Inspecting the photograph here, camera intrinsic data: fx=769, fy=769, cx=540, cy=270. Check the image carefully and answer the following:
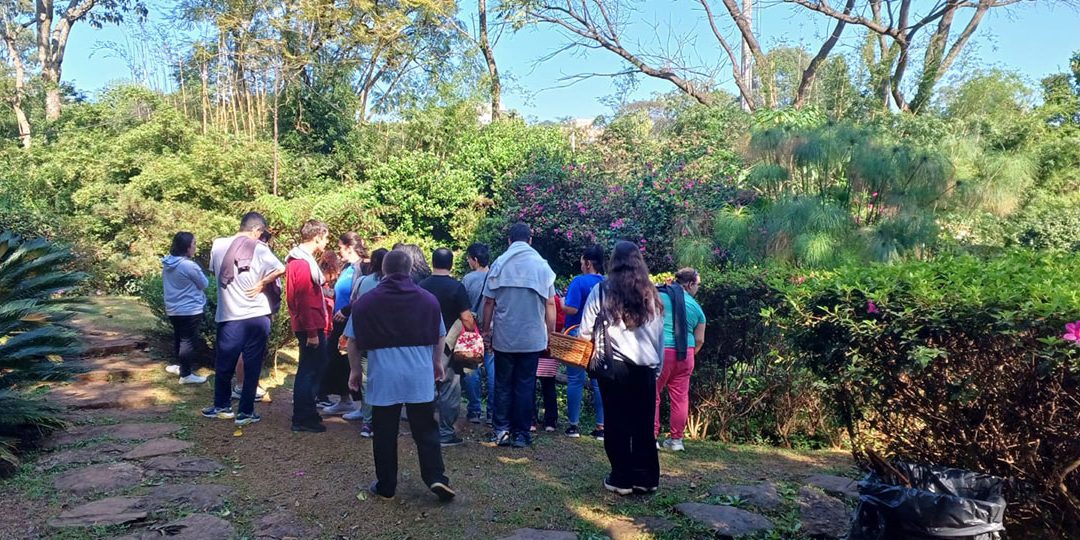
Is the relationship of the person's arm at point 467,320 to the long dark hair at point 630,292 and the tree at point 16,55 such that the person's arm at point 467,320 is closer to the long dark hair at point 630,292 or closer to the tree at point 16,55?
the long dark hair at point 630,292

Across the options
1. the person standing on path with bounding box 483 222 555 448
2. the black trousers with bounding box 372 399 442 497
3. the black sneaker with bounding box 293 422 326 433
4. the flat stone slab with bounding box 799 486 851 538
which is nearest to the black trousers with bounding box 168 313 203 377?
the black sneaker with bounding box 293 422 326 433

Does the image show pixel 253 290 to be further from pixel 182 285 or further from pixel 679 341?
pixel 679 341

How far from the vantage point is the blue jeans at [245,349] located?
564 centimetres

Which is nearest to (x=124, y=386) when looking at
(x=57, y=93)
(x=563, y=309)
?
(x=563, y=309)

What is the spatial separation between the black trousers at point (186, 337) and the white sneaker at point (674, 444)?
409 cm

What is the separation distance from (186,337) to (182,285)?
513 millimetres

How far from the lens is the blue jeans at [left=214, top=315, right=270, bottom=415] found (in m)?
5.64

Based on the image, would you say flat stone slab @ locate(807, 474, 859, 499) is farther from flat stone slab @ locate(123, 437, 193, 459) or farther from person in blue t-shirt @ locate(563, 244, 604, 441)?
flat stone slab @ locate(123, 437, 193, 459)

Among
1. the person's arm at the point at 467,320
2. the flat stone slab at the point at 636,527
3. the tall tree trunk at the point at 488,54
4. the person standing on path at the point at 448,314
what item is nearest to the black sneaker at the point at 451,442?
the person standing on path at the point at 448,314

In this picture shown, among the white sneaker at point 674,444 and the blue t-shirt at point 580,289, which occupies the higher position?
the blue t-shirt at point 580,289

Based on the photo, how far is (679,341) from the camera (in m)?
5.39

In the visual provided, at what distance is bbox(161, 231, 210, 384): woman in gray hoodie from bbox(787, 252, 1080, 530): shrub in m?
4.95

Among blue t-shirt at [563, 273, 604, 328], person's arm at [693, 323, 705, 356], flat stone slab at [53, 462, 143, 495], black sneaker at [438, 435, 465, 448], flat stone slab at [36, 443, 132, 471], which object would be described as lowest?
black sneaker at [438, 435, 465, 448]

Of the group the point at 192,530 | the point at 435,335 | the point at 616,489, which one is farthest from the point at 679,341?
the point at 192,530
